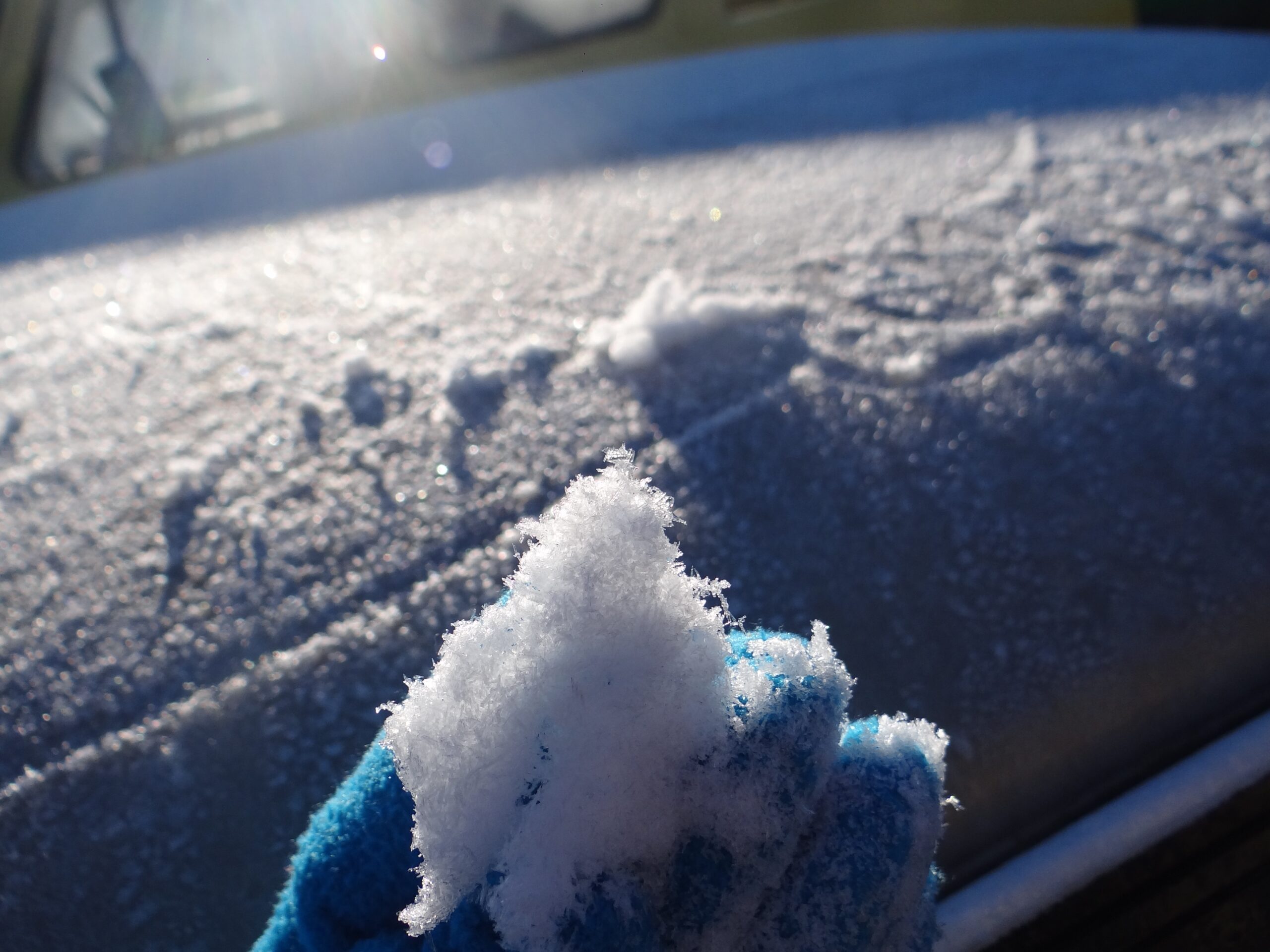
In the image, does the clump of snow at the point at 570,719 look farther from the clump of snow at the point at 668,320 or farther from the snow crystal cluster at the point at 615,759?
the clump of snow at the point at 668,320

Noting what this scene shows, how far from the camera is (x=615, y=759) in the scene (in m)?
0.48

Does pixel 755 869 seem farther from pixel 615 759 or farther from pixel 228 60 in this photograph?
pixel 228 60

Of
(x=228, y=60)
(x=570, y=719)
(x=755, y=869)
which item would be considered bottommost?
(x=755, y=869)

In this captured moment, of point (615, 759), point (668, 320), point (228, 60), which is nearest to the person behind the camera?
point (615, 759)

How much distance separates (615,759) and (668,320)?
843mm

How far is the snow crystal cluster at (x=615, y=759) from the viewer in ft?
1.56

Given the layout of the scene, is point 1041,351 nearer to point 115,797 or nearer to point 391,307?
point 391,307

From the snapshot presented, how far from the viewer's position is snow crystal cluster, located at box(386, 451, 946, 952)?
0.47m

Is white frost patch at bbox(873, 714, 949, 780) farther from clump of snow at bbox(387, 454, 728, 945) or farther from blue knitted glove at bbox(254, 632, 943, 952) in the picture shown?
clump of snow at bbox(387, 454, 728, 945)

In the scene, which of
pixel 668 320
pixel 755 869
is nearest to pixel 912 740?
pixel 755 869

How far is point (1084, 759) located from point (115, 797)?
89 cm

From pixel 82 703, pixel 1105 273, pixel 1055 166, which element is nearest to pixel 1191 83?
pixel 1055 166

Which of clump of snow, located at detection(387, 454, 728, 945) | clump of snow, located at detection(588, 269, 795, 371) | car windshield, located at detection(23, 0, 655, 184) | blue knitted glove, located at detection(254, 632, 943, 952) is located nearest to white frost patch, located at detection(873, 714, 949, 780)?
blue knitted glove, located at detection(254, 632, 943, 952)

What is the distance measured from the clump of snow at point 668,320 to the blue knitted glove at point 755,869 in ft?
2.20
